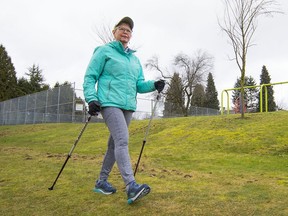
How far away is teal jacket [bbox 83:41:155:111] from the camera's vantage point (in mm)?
3377

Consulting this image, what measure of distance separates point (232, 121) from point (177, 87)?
39.7 m

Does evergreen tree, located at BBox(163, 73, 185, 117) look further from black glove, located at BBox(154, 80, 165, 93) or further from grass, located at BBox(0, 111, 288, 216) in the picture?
black glove, located at BBox(154, 80, 165, 93)

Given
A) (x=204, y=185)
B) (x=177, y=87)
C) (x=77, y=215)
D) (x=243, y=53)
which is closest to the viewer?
(x=77, y=215)

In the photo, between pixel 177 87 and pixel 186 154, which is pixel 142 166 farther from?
pixel 177 87

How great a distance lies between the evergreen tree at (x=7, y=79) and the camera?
51.7 m

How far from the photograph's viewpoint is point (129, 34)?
12.0 ft

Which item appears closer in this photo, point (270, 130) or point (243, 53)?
point (270, 130)

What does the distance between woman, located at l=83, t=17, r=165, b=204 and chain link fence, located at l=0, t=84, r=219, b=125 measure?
22.8 metres

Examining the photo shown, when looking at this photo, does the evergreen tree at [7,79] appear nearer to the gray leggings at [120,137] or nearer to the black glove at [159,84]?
the black glove at [159,84]

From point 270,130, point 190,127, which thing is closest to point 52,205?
point 270,130

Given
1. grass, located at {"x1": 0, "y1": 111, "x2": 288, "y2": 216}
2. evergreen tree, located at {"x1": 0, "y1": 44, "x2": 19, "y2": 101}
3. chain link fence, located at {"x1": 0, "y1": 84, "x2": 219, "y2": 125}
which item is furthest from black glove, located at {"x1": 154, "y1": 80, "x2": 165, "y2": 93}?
evergreen tree, located at {"x1": 0, "y1": 44, "x2": 19, "y2": 101}

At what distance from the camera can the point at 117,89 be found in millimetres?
3420

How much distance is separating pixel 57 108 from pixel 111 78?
26530 millimetres

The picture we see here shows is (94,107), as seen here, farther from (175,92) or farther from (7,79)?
(7,79)
